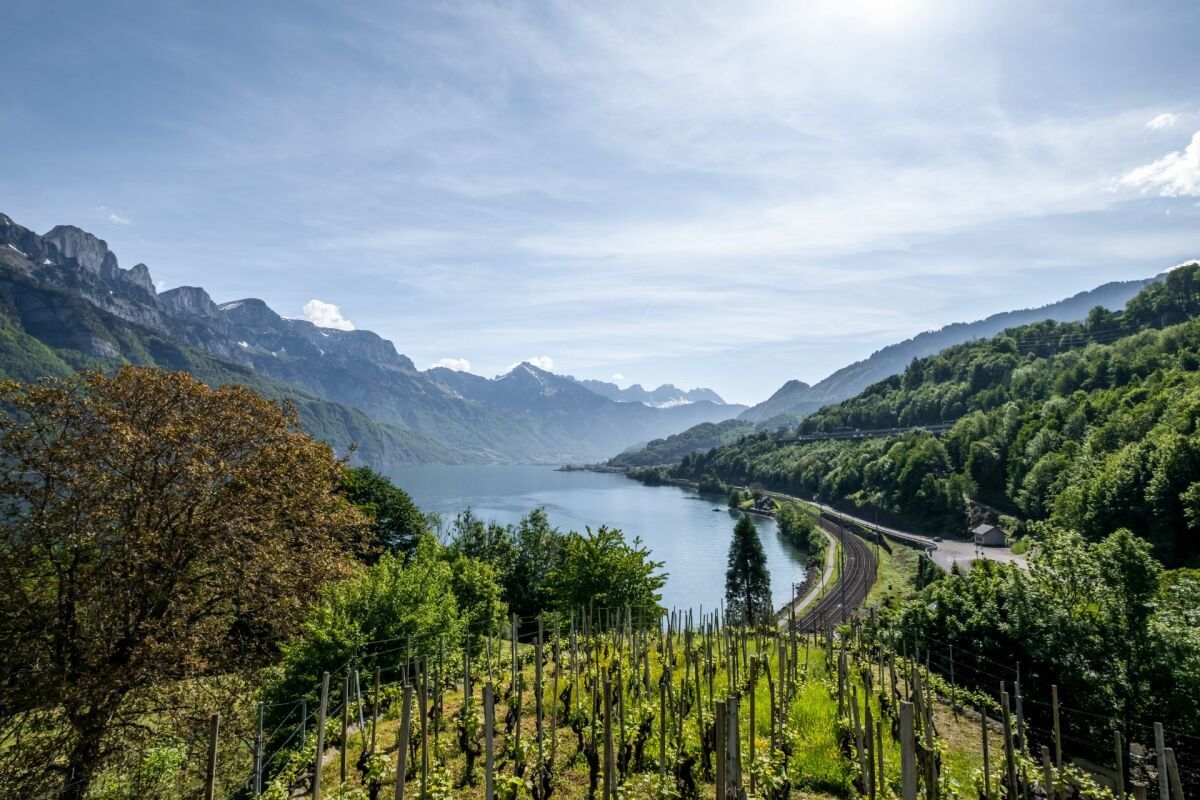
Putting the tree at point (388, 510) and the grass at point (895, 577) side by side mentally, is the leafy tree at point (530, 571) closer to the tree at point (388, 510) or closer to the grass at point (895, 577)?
the tree at point (388, 510)

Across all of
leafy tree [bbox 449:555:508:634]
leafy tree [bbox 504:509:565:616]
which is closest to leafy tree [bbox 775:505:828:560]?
leafy tree [bbox 504:509:565:616]

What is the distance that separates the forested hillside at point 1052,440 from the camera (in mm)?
57344

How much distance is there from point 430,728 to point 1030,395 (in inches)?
5958

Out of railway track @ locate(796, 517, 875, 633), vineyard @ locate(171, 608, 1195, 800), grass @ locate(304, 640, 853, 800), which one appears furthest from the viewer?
railway track @ locate(796, 517, 875, 633)

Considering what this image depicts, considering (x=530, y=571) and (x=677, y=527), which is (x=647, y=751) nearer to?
(x=530, y=571)

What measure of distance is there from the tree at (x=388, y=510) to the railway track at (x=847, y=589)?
31.4m

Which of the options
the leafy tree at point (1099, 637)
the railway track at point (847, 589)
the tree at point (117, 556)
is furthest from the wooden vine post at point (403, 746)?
the railway track at point (847, 589)

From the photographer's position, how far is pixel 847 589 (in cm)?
6850

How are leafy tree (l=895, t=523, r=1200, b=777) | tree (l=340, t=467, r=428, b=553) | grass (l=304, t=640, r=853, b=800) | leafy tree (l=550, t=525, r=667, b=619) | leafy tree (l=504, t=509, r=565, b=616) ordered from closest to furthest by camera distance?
grass (l=304, t=640, r=853, b=800)
leafy tree (l=895, t=523, r=1200, b=777)
leafy tree (l=550, t=525, r=667, b=619)
tree (l=340, t=467, r=428, b=553)
leafy tree (l=504, t=509, r=565, b=616)

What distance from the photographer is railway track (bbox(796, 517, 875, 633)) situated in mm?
56263

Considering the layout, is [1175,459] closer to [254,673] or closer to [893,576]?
[893,576]

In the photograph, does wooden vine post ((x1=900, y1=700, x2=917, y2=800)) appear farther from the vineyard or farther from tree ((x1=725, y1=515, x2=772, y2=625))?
tree ((x1=725, y1=515, x2=772, y2=625))

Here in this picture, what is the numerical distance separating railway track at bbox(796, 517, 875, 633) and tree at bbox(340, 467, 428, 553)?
103 feet

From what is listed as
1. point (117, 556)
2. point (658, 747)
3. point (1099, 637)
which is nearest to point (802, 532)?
point (1099, 637)
